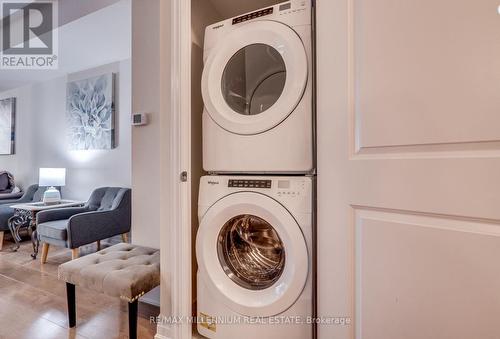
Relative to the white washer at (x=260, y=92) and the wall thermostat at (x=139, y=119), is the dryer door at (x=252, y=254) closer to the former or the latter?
the white washer at (x=260, y=92)

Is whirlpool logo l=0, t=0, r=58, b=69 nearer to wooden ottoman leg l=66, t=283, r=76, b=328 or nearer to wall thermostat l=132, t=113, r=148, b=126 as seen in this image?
wall thermostat l=132, t=113, r=148, b=126

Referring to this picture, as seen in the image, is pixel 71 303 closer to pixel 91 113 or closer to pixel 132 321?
pixel 132 321

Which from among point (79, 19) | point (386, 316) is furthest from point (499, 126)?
point (79, 19)

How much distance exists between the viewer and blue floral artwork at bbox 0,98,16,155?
4.73 m

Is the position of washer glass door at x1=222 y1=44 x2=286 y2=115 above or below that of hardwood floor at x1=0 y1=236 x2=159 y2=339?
above

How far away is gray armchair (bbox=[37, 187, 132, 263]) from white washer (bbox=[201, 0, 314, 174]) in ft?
6.12

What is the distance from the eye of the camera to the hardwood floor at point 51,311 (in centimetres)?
147

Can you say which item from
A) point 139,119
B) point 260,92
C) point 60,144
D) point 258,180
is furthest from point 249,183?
point 60,144

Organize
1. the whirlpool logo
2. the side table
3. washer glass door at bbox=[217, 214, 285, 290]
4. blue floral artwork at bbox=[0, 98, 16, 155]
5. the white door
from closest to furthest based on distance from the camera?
the white door < washer glass door at bbox=[217, 214, 285, 290] < the whirlpool logo < the side table < blue floral artwork at bbox=[0, 98, 16, 155]

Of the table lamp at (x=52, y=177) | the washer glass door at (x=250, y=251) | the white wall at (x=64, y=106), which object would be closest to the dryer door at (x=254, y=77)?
the washer glass door at (x=250, y=251)

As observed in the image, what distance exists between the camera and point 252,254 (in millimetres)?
1311

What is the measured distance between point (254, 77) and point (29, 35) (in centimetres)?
295

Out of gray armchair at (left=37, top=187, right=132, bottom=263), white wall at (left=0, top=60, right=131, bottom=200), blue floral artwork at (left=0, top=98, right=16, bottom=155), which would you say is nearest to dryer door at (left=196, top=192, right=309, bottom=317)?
gray armchair at (left=37, top=187, right=132, bottom=263)

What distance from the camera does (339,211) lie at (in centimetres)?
89
